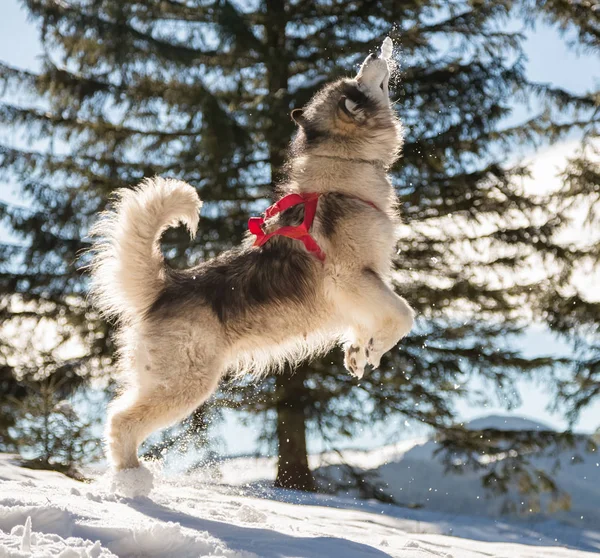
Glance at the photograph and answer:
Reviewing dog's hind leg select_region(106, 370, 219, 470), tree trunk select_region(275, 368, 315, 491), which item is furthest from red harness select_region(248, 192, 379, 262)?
tree trunk select_region(275, 368, 315, 491)

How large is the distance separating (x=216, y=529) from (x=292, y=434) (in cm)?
585

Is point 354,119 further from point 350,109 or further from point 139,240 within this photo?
point 139,240

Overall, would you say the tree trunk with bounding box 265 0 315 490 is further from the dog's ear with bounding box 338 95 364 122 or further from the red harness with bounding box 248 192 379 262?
the red harness with bounding box 248 192 379 262

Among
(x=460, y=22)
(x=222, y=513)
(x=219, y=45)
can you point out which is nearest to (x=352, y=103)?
(x=222, y=513)

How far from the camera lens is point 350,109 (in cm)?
495

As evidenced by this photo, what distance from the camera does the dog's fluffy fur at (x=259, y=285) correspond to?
4.31m

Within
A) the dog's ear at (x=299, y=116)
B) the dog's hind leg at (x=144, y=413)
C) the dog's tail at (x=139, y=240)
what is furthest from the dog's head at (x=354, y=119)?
the dog's hind leg at (x=144, y=413)

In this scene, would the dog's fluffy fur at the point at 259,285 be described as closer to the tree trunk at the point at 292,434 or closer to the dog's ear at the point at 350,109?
the dog's ear at the point at 350,109

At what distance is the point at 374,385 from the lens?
9.25m

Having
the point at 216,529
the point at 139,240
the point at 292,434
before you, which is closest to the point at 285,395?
the point at 292,434

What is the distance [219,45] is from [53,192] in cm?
303

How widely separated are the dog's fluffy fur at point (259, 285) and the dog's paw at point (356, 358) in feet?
0.03

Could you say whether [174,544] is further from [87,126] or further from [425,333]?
[87,126]

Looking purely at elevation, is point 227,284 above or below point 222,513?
above
